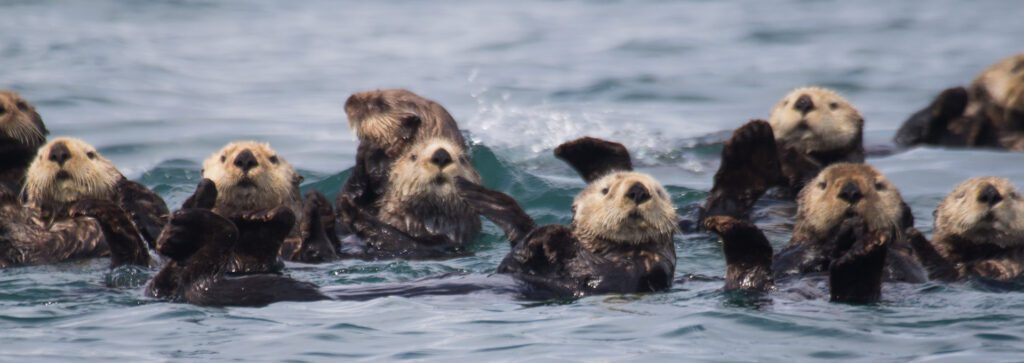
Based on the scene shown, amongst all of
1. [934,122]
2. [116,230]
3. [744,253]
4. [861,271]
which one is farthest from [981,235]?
[934,122]

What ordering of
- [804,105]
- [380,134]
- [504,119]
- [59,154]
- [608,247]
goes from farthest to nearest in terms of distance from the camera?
[504,119] → [804,105] → [380,134] → [59,154] → [608,247]

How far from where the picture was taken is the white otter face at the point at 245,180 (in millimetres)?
8352

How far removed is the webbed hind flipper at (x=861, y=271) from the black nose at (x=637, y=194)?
939 mm

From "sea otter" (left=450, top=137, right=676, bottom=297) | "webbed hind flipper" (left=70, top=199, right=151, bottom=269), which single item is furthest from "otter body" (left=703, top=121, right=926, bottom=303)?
"webbed hind flipper" (left=70, top=199, right=151, bottom=269)

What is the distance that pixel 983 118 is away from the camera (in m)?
12.5

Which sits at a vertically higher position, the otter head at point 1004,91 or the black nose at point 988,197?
the otter head at point 1004,91

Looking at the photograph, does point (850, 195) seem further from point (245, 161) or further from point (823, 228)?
point (245, 161)

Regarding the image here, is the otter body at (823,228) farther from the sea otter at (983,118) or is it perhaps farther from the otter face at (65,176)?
the sea otter at (983,118)

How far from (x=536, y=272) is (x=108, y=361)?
2.12 meters

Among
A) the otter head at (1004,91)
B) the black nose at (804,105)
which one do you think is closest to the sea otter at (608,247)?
the black nose at (804,105)

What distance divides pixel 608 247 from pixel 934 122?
562cm

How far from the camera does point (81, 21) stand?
20578mm

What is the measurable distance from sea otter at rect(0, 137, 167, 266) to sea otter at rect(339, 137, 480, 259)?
1111 millimetres

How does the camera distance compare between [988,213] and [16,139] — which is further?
[16,139]
